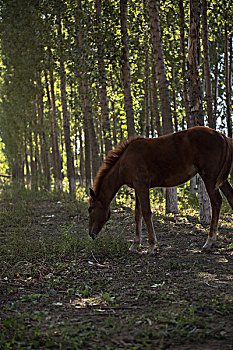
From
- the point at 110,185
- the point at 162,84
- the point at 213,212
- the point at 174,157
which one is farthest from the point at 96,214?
the point at 162,84

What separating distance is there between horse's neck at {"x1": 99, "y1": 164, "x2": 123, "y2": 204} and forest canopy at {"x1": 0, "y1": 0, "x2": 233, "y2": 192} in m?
2.92

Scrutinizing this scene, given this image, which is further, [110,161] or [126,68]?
[126,68]

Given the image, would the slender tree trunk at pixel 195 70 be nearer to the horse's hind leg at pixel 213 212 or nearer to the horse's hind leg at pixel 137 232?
the horse's hind leg at pixel 137 232

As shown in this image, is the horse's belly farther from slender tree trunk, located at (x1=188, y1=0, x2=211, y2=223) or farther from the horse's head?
slender tree trunk, located at (x1=188, y1=0, x2=211, y2=223)

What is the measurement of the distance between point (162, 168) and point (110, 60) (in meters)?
6.31

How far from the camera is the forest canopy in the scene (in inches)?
523

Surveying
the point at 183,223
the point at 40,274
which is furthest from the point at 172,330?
the point at 183,223

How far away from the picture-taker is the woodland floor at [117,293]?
3.96 m

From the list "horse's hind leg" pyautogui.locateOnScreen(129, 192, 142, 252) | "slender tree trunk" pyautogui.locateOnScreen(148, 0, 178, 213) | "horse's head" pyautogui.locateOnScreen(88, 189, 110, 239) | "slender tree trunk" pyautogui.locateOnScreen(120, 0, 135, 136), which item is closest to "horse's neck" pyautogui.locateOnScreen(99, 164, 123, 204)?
"horse's head" pyautogui.locateOnScreen(88, 189, 110, 239)

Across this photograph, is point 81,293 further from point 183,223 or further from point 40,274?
point 183,223

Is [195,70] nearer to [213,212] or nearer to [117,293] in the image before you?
[213,212]

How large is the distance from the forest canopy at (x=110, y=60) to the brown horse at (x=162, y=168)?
98.1 inches

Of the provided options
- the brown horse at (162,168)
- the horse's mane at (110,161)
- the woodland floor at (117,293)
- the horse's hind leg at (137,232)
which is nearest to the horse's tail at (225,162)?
the brown horse at (162,168)

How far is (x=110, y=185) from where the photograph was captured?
8461mm
